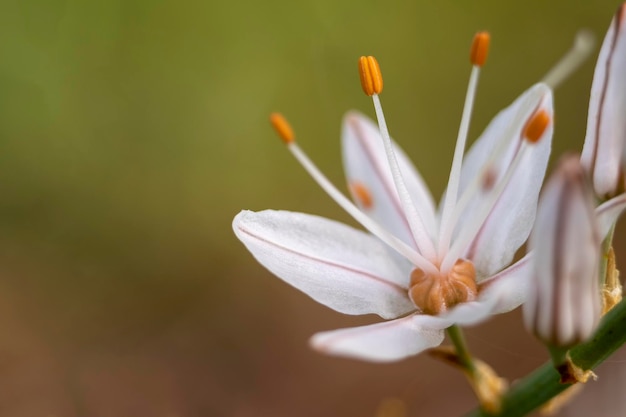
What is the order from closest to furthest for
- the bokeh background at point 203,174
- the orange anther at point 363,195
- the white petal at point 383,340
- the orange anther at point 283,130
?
the white petal at point 383,340 → the orange anther at point 283,130 → the orange anther at point 363,195 → the bokeh background at point 203,174

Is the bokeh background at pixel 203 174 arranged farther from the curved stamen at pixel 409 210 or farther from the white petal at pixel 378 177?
the curved stamen at pixel 409 210

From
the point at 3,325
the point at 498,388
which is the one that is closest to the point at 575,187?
the point at 498,388

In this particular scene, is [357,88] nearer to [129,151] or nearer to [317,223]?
[129,151]

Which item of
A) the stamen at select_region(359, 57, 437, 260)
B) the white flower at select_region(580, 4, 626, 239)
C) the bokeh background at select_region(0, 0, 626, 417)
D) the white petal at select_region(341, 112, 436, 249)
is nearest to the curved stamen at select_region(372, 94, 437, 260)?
the stamen at select_region(359, 57, 437, 260)

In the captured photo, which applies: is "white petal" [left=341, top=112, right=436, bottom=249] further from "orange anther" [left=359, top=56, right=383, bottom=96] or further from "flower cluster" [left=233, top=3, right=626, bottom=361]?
"orange anther" [left=359, top=56, right=383, bottom=96]

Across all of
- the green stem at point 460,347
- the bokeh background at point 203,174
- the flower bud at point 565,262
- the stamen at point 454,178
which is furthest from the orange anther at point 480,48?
the bokeh background at point 203,174

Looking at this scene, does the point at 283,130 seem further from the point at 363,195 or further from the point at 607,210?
the point at 607,210
